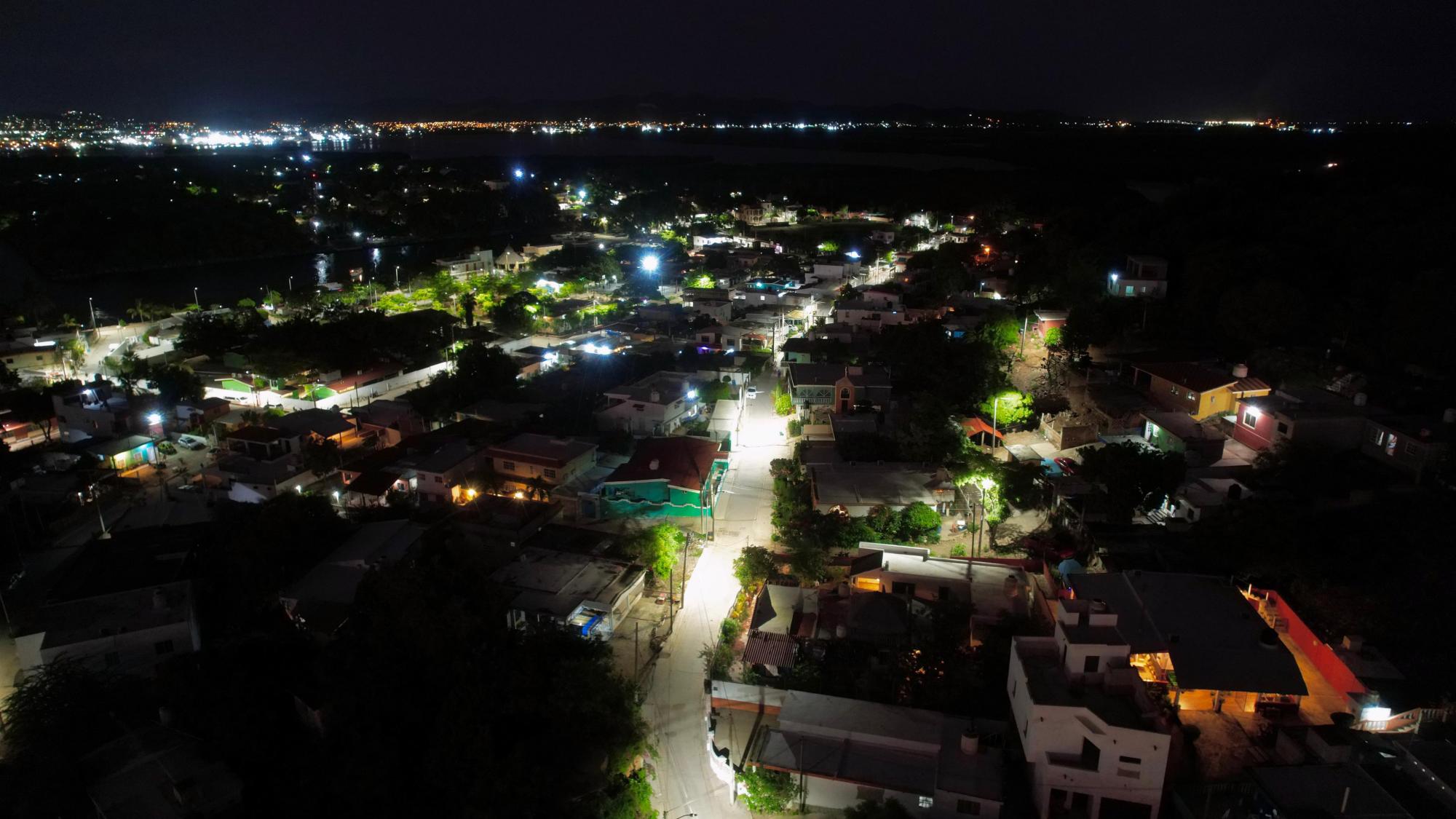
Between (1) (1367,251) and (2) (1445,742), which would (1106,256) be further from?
(2) (1445,742)

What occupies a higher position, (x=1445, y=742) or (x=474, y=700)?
(x=1445, y=742)

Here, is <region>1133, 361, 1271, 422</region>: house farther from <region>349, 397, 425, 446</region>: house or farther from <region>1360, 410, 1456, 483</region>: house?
<region>349, 397, 425, 446</region>: house

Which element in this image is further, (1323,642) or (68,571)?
(68,571)

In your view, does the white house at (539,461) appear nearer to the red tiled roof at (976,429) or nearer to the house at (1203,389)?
the red tiled roof at (976,429)

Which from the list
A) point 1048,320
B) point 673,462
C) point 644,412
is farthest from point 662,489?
point 1048,320

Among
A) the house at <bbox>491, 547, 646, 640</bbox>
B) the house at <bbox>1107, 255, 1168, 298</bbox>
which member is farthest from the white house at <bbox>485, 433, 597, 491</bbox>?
the house at <bbox>1107, 255, 1168, 298</bbox>

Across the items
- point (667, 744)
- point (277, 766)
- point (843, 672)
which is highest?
point (843, 672)

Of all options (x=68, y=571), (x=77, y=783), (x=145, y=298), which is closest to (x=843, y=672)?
(x=77, y=783)
